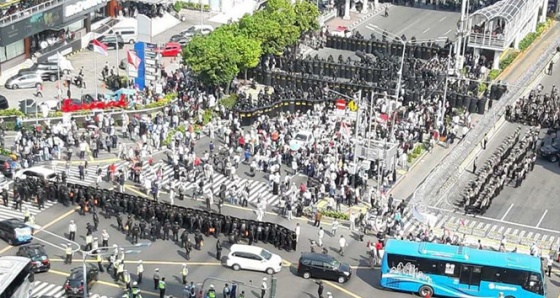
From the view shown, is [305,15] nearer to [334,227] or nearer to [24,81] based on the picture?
[24,81]

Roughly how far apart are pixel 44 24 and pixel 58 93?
11.9 m

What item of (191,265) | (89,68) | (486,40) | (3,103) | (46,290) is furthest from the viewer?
(486,40)

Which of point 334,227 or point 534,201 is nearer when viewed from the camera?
point 334,227

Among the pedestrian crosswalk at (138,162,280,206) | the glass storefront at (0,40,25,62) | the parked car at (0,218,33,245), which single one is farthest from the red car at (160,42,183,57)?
the parked car at (0,218,33,245)

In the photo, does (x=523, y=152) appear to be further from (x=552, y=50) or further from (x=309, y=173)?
(x=552, y=50)

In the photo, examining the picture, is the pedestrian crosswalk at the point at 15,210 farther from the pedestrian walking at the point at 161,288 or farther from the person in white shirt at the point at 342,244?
the person in white shirt at the point at 342,244

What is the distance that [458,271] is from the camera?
56.3 meters

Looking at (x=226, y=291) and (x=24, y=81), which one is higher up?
(x=24, y=81)

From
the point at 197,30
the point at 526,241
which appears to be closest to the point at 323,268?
the point at 526,241

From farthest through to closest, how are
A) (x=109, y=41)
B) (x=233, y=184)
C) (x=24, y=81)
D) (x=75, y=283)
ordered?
1. (x=109, y=41)
2. (x=24, y=81)
3. (x=233, y=184)
4. (x=75, y=283)

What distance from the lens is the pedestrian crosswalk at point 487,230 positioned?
65.2 meters

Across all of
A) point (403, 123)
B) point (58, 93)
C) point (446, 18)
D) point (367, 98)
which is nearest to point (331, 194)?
point (403, 123)

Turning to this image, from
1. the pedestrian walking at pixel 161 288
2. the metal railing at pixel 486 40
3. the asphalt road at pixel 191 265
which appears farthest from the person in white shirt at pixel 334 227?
the metal railing at pixel 486 40

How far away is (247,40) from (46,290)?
40173mm
